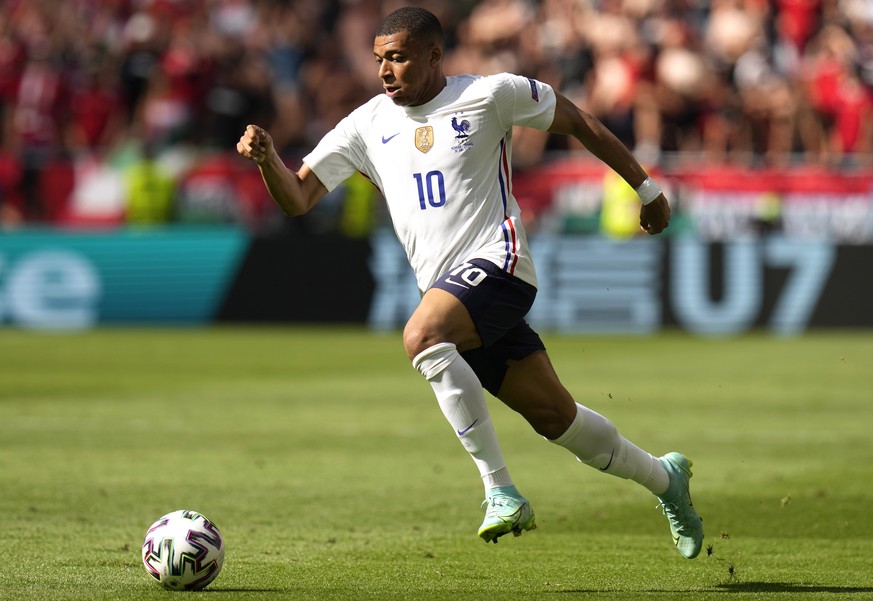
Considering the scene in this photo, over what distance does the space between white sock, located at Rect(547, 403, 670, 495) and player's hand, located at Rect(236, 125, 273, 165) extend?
1.68m

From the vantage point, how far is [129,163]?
70.9ft

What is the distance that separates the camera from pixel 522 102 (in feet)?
20.9

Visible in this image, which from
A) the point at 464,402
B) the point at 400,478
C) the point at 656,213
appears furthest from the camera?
the point at 400,478

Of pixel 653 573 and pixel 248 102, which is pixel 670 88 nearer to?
pixel 248 102

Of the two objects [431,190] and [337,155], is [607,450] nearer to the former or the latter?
[431,190]

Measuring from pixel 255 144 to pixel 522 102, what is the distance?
114cm

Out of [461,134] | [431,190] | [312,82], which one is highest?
[461,134]

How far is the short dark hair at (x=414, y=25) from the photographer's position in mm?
6234

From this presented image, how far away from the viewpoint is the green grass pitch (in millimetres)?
6172

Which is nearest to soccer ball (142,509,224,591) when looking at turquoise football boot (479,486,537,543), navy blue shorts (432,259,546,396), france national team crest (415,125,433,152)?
turquoise football boot (479,486,537,543)

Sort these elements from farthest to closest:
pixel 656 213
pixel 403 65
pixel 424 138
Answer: pixel 656 213, pixel 424 138, pixel 403 65

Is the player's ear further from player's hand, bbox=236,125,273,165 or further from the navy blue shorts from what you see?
the navy blue shorts

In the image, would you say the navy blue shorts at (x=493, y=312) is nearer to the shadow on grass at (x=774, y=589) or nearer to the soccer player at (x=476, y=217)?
the soccer player at (x=476, y=217)

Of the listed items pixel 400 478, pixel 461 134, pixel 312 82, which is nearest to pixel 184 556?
pixel 461 134
